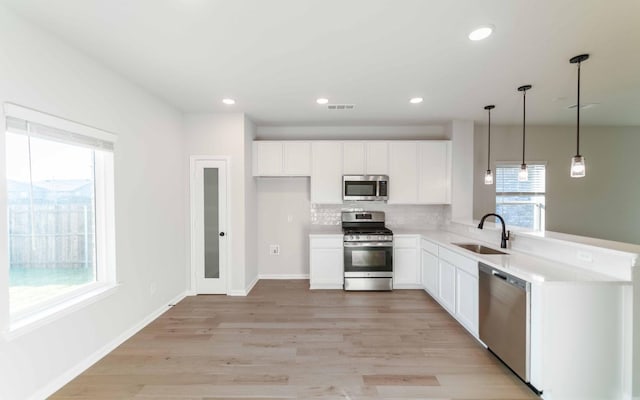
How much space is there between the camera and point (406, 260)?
4.41 metres

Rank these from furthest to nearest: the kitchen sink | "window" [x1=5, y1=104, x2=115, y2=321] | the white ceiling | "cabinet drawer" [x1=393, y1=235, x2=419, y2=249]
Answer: "cabinet drawer" [x1=393, y1=235, x2=419, y2=249] < the kitchen sink < "window" [x1=5, y1=104, x2=115, y2=321] < the white ceiling

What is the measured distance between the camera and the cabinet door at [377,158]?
4629 millimetres

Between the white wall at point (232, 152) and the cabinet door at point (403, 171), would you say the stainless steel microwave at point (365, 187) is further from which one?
the white wall at point (232, 152)

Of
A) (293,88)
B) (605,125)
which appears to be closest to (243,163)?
(293,88)

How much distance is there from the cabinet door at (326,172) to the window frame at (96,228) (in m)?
2.68

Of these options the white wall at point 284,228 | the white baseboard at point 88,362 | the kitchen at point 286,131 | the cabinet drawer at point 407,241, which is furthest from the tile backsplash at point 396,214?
the white baseboard at point 88,362

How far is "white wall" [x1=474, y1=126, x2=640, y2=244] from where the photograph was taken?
498 centimetres

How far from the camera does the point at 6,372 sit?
5.96 ft

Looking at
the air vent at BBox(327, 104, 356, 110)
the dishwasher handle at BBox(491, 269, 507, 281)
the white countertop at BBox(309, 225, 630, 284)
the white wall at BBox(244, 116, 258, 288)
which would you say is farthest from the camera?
the white wall at BBox(244, 116, 258, 288)

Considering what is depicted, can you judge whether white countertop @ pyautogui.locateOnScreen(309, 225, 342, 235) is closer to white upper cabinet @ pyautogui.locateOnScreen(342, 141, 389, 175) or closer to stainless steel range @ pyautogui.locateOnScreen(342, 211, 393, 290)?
stainless steel range @ pyautogui.locateOnScreen(342, 211, 393, 290)

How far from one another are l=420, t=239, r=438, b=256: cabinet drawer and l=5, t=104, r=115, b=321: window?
3.78m

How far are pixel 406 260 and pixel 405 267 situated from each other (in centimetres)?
11

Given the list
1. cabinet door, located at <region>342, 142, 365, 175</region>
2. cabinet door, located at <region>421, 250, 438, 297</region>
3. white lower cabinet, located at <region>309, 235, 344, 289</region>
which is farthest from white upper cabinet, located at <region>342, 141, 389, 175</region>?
cabinet door, located at <region>421, 250, 438, 297</region>

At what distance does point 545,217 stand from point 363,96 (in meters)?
4.08
